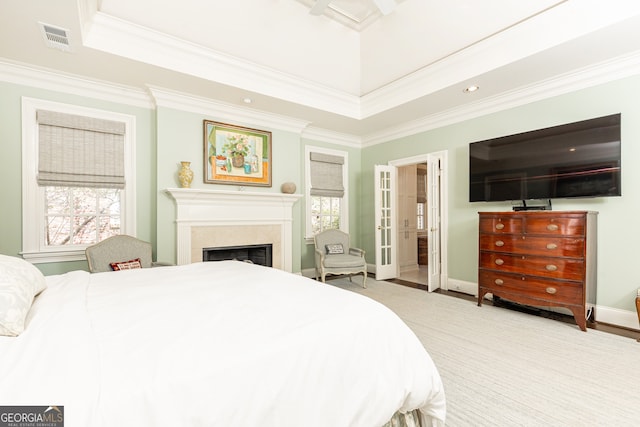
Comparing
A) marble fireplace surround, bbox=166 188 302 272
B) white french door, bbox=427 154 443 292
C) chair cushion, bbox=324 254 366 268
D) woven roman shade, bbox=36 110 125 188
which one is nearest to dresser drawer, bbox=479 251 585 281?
white french door, bbox=427 154 443 292

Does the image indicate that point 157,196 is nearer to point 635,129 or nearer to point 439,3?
point 439,3

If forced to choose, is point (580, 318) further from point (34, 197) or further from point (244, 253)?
point (34, 197)

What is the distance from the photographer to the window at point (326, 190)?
5.29 metres

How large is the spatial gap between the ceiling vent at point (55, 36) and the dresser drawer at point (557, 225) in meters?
4.83

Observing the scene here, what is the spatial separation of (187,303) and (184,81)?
300 centimetres

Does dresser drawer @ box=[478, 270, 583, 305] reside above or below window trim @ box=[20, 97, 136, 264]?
below

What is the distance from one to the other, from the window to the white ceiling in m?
0.93

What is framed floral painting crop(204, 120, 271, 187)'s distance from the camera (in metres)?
4.13

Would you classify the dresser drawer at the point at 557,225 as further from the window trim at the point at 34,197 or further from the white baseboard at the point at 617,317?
the window trim at the point at 34,197

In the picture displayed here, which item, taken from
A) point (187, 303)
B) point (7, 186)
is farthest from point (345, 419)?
point (7, 186)

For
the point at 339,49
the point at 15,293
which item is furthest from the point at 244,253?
the point at 15,293

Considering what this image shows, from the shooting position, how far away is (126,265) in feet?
10.6

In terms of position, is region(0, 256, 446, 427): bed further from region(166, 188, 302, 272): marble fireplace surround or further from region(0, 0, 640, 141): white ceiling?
region(0, 0, 640, 141): white ceiling

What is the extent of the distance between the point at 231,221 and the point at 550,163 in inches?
157
